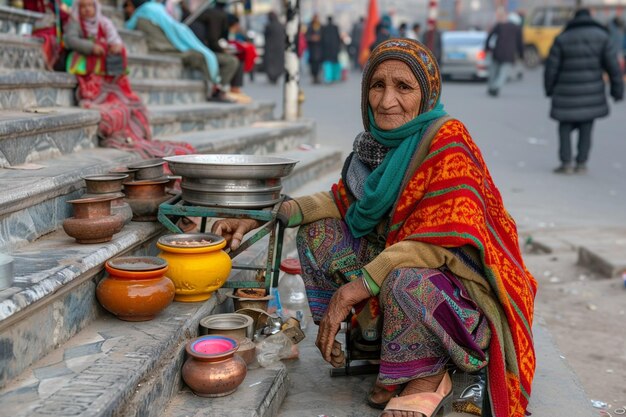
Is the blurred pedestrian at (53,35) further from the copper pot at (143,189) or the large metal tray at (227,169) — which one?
the large metal tray at (227,169)

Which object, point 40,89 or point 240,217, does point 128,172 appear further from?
point 40,89

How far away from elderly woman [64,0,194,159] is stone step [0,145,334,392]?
1.62 m

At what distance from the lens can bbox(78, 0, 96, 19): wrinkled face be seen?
5.11m

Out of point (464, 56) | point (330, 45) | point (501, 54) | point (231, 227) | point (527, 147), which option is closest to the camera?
point (231, 227)

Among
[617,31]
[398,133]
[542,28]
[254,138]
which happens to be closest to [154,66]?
[254,138]

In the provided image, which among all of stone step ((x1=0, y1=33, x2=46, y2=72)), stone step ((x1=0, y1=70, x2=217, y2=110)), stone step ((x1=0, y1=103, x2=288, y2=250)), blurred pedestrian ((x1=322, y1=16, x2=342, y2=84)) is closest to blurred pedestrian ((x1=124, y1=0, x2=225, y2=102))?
stone step ((x1=0, y1=70, x2=217, y2=110))

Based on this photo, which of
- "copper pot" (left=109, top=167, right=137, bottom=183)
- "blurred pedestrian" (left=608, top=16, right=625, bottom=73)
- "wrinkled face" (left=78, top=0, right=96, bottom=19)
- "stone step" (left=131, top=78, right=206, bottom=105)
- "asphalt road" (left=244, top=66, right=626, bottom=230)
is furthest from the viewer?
"blurred pedestrian" (left=608, top=16, right=625, bottom=73)

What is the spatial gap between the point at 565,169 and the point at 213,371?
23.2ft

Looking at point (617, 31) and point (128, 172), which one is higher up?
point (617, 31)

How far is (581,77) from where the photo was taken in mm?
8383

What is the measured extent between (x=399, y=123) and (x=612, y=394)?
1597 millimetres

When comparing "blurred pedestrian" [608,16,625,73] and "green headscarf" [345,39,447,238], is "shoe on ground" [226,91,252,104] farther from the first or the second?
"blurred pedestrian" [608,16,625,73]

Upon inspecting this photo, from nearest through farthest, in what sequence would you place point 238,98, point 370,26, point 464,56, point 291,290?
1. point 291,290
2. point 238,98
3. point 464,56
4. point 370,26

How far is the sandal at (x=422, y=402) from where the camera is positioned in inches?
97.7
